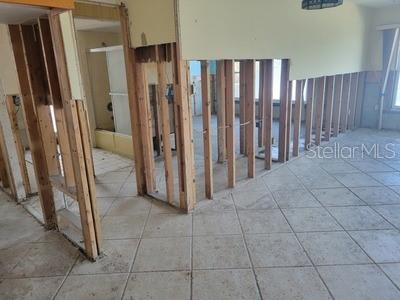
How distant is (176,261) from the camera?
2416mm

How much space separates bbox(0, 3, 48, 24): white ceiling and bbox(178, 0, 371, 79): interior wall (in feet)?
3.86

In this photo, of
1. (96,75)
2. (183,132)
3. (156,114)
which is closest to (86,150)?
(183,132)

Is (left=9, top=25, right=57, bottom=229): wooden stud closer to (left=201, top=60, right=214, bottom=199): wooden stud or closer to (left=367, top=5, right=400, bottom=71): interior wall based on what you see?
(left=201, top=60, right=214, bottom=199): wooden stud

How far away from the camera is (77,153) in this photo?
2.23 metres

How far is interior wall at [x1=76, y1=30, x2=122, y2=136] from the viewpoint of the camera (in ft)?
19.0

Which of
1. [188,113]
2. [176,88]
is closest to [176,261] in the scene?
[188,113]

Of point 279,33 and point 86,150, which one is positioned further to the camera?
point 279,33

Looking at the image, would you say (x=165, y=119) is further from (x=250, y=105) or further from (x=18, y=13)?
(x=18, y=13)

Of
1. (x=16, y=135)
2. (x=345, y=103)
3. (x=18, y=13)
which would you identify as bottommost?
(x=345, y=103)

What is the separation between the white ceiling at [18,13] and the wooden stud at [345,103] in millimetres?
5755

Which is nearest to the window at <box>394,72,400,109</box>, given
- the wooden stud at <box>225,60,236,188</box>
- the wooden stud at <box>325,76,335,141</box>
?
the wooden stud at <box>325,76,335,141</box>

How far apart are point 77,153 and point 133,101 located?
1333mm

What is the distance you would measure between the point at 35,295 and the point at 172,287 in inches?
38.7

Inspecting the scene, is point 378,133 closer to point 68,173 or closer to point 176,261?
point 176,261
